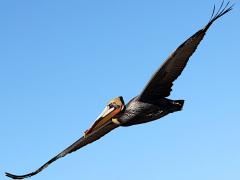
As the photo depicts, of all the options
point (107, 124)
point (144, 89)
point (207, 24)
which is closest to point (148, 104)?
point (144, 89)

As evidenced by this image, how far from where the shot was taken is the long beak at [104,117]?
60.5 feet

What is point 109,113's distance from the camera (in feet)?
61.1

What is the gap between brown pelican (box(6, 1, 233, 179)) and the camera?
16484 mm

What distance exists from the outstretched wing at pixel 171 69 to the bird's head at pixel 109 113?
0.85 m

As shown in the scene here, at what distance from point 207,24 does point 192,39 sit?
1.76 feet

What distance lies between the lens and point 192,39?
16.4 meters

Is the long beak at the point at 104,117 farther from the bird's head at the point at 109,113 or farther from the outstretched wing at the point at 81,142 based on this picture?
the outstretched wing at the point at 81,142

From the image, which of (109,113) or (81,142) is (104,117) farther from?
(81,142)

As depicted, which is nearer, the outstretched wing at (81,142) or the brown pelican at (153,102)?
the brown pelican at (153,102)

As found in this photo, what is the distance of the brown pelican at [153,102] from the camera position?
16484mm

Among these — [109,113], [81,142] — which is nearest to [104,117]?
[109,113]

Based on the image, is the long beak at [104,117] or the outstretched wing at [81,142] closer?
the long beak at [104,117]

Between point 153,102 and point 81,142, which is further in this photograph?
point 81,142

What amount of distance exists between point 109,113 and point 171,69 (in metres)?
2.57
